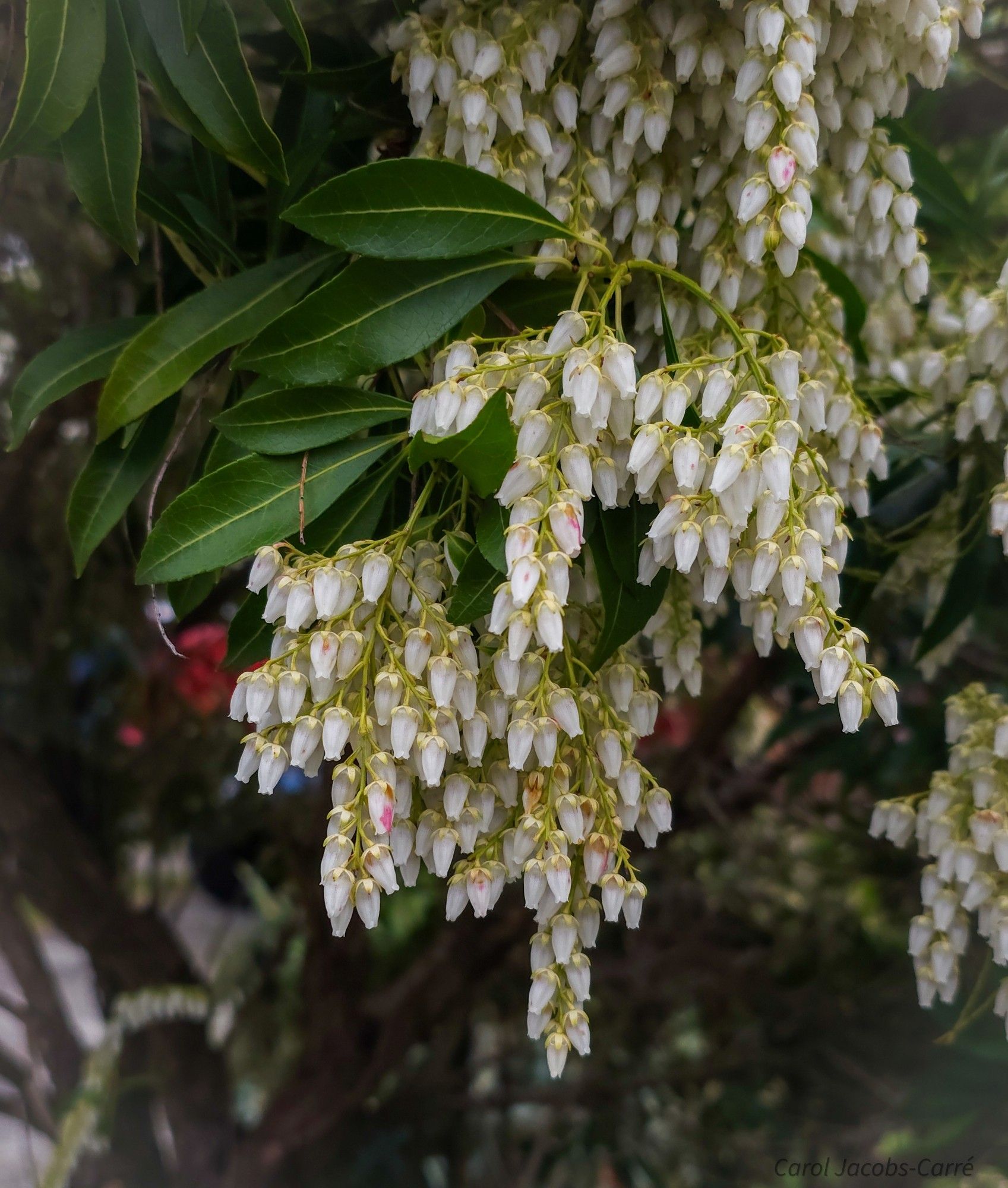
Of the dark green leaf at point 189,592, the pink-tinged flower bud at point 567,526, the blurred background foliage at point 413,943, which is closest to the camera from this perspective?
the pink-tinged flower bud at point 567,526

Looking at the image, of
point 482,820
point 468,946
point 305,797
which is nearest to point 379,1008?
point 468,946

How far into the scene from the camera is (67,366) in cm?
95

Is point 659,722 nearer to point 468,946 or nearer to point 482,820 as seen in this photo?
point 468,946

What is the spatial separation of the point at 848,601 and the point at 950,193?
64 cm

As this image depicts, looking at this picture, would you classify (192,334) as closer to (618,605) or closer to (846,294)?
(618,605)

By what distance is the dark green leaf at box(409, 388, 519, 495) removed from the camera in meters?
0.67

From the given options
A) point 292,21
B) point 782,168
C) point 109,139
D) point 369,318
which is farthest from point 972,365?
point 109,139

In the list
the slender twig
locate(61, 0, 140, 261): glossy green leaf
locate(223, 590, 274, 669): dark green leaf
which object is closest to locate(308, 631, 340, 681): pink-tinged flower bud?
the slender twig

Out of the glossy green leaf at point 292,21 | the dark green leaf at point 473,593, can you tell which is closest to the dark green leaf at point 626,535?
the dark green leaf at point 473,593

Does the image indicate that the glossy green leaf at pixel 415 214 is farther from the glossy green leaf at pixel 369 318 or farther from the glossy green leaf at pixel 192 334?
the glossy green leaf at pixel 192 334

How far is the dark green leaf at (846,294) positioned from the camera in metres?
1.04

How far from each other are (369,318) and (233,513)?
0.64 ft

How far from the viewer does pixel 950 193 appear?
137 centimetres

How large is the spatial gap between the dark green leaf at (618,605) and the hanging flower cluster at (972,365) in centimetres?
34
